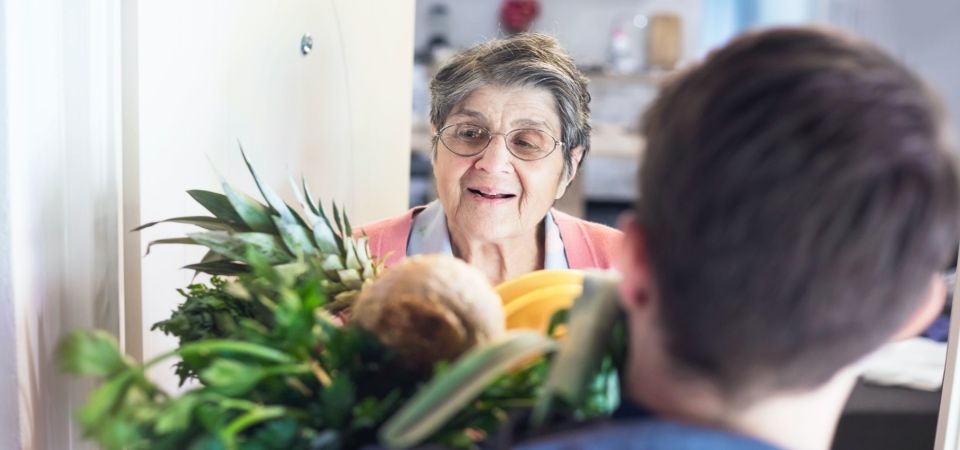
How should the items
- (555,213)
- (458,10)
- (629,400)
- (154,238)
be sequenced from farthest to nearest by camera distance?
1. (458,10)
2. (555,213)
3. (154,238)
4. (629,400)

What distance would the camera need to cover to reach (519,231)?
148 cm

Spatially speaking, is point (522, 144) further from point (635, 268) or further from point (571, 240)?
point (635, 268)

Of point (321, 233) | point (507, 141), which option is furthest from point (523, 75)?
point (321, 233)

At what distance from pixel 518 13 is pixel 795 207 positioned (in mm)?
6064

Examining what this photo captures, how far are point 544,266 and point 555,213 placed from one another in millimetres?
106

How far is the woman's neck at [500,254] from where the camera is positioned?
1.50 meters

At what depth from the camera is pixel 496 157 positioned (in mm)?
1404

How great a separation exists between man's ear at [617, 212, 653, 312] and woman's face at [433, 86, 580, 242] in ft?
2.57

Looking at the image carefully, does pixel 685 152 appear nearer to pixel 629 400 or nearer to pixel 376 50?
pixel 629 400

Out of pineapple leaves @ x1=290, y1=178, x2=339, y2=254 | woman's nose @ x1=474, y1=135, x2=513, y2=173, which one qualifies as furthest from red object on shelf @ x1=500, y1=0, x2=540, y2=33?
pineapple leaves @ x1=290, y1=178, x2=339, y2=254

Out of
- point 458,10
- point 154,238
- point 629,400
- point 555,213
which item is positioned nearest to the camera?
point 629,400

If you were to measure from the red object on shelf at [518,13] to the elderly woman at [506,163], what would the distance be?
505cm

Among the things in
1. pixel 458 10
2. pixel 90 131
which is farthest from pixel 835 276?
pixel 458 10

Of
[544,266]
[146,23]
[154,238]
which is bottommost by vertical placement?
[544,266]
